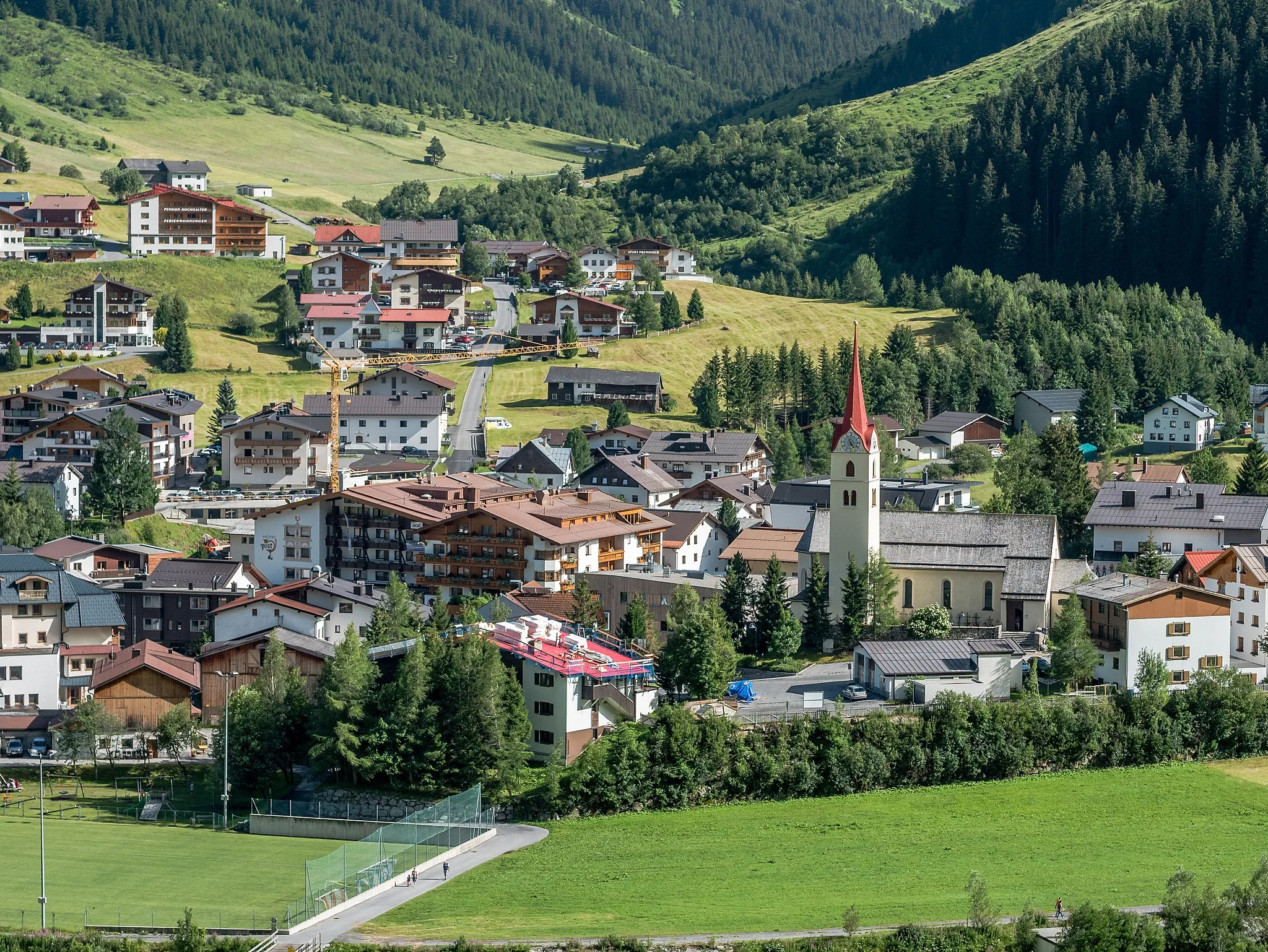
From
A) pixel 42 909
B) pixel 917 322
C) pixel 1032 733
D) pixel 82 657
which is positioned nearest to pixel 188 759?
pixel 82 657

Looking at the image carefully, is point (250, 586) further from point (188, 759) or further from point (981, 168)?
point (981, 168)

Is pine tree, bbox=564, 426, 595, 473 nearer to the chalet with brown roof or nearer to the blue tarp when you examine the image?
the chalet with brown roof

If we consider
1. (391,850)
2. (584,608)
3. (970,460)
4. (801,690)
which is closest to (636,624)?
(584,608)

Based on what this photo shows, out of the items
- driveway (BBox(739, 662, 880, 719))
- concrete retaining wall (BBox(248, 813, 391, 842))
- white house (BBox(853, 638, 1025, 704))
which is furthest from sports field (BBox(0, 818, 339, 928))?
white house (BBox(853, 638, 1025, 704))

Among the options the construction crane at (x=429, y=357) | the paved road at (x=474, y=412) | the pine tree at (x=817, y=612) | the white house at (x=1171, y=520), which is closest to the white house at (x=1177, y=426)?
the white house at (x=1171, y=520)

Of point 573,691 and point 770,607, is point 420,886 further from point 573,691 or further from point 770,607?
point 770,607

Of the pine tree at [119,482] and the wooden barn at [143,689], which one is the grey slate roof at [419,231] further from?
the wooden barn at [143,689]
